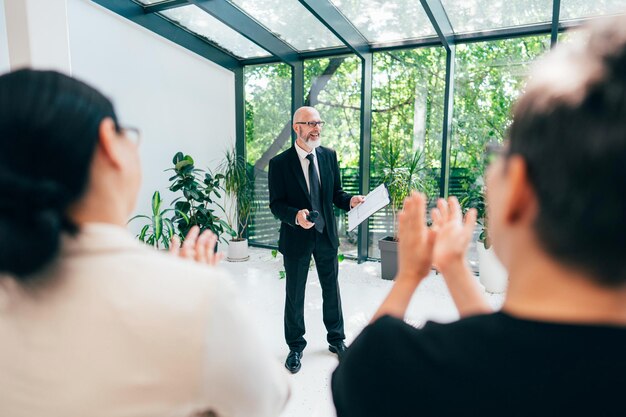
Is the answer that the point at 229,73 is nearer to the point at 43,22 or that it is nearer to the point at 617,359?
the point at 43,22

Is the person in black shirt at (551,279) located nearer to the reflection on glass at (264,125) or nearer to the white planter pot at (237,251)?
the white planter pot at (237,251)

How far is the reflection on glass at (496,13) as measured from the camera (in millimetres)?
3441

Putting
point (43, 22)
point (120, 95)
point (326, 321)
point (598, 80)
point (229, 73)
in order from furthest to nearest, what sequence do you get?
point (229, 73) → point (120, 95) → point (326, 321) → point (43, 22) → point (598, 80)

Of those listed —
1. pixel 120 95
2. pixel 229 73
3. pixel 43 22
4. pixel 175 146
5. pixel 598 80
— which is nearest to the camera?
pixel 598 80

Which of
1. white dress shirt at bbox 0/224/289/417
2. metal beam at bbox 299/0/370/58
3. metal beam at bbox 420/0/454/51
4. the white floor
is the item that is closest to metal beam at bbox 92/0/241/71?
metal beam at bbox 299/0/370/58

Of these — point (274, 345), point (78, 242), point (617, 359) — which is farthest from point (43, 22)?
point (617, 359)

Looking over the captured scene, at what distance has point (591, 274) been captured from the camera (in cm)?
43

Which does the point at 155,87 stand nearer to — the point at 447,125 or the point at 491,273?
the point at 447,125

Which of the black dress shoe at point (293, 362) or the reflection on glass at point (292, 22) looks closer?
the black dress shoe at point (293, 362)

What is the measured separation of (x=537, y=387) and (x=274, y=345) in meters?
2.47

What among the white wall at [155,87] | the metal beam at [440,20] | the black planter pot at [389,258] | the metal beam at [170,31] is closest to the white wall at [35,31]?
the white wall at [155,87]

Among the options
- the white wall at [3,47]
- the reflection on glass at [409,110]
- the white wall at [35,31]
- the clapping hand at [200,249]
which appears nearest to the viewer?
the clapping hand at [200,249]

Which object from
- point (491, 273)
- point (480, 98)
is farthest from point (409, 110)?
point (491, 273)

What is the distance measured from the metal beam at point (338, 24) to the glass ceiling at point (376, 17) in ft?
0.06
